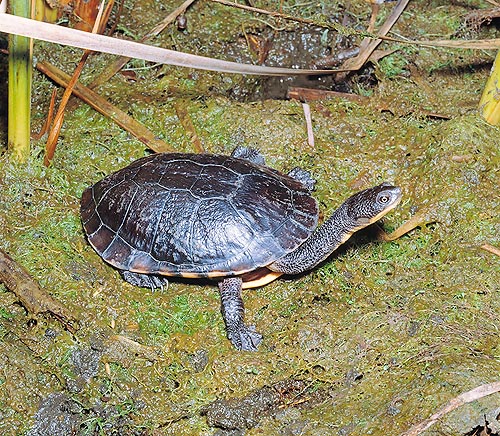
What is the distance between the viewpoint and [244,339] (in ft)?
10.1

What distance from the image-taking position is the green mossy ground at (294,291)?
9.40ft

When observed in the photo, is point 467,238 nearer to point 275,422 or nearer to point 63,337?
point 275,422

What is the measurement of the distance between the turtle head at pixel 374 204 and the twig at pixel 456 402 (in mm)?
874

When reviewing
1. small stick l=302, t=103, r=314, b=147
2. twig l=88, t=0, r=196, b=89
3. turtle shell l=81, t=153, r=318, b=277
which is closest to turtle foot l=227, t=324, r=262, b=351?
turtle shell l=81, t=153, r=318, b=277

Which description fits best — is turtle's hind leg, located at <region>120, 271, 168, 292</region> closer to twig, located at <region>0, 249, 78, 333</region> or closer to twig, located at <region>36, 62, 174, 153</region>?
twig, located at <region>0, 249, 78, 333</region>

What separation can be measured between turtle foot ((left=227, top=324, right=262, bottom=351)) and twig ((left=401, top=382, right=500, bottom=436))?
852 millimetres

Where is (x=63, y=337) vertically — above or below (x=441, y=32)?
below

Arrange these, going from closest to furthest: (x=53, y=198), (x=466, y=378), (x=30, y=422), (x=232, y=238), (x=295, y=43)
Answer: (x=466, y=378)
(x=30, y=422)
(x=232, y=238)
(x=53, y=198)
(x=295, y=43)

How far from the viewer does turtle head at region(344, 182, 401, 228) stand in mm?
2924

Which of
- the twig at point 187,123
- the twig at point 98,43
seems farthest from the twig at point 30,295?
the twig at point 187,123

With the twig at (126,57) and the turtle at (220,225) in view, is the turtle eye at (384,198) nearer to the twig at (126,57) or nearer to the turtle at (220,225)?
the turtle at (220,225)


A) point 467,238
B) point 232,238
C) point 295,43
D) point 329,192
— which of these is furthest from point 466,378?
point 295,43

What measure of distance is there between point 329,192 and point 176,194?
1006 millimetres

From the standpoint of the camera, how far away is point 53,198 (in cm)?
371
